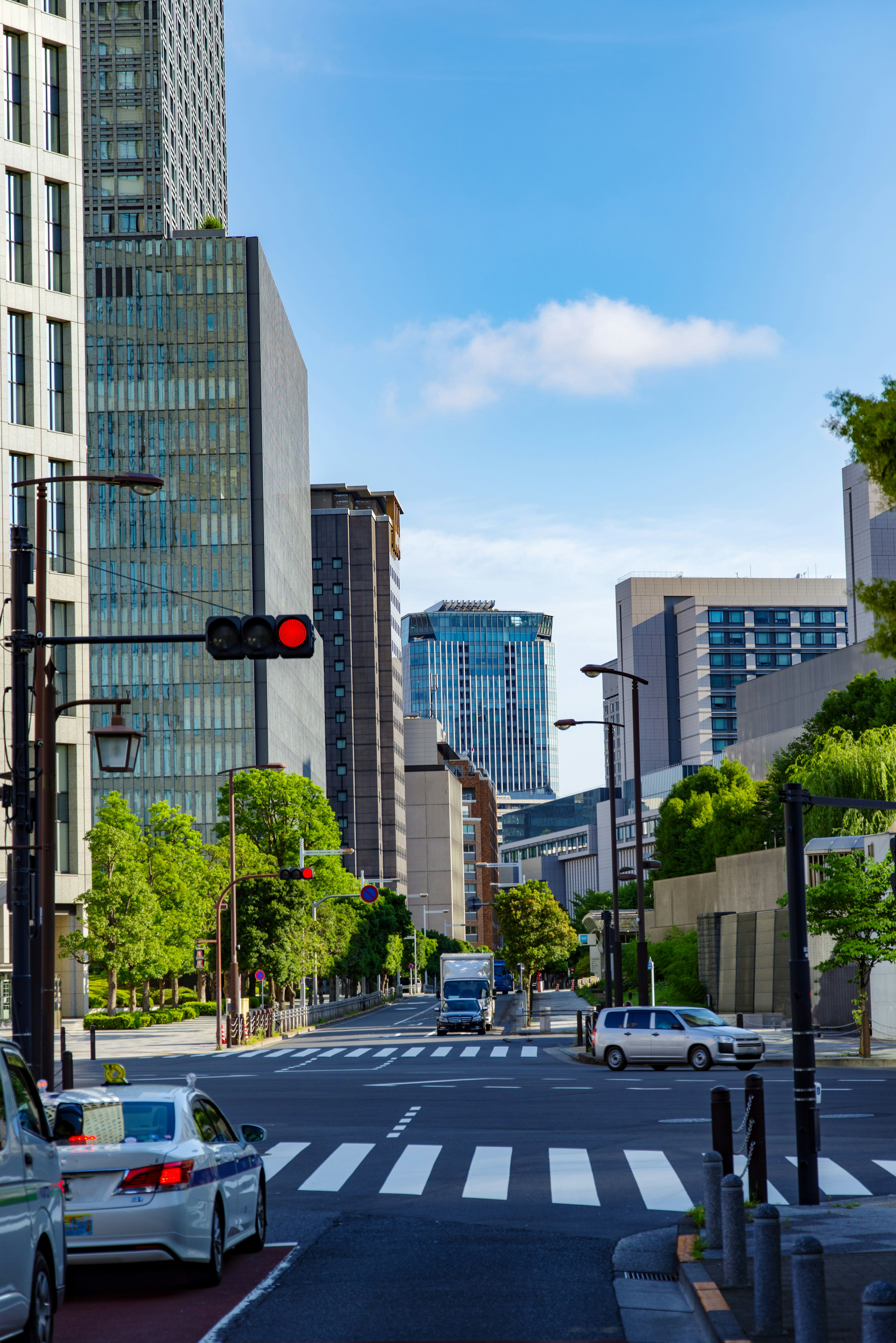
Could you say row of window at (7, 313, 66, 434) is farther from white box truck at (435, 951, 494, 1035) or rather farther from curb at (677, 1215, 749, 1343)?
curb at (677, 1215, 749, 1343)

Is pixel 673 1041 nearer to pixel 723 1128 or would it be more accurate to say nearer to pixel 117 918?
pixel 723 1128

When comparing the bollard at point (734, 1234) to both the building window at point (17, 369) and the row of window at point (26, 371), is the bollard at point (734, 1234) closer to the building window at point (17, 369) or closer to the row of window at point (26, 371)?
the row of window at point (26, 371)

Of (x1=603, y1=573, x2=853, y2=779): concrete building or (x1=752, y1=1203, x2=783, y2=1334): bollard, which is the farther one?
(x1=603, y1=573, x2=853, y2=779): concrete building

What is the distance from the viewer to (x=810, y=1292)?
7156mm

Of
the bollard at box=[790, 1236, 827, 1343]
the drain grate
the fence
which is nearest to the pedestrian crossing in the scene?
the drain grate

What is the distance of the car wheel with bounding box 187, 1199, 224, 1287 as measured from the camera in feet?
36.9

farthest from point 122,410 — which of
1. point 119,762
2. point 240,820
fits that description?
point 119,762

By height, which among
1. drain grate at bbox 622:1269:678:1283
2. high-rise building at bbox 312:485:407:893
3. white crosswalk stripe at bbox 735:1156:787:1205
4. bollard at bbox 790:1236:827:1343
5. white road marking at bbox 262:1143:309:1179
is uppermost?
high-rise building at bbox 312:485:407:893

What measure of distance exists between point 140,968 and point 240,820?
12.6 meters

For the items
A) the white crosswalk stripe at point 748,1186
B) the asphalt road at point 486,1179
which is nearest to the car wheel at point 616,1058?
the asphalt road at point 486,1179

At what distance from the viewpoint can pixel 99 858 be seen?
70188 millimetres

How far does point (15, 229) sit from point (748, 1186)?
65540 mm

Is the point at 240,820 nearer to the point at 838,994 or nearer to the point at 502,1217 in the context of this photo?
the point at 838,994

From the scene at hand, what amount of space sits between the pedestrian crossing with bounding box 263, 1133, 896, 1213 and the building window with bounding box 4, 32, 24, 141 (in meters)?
60.9
